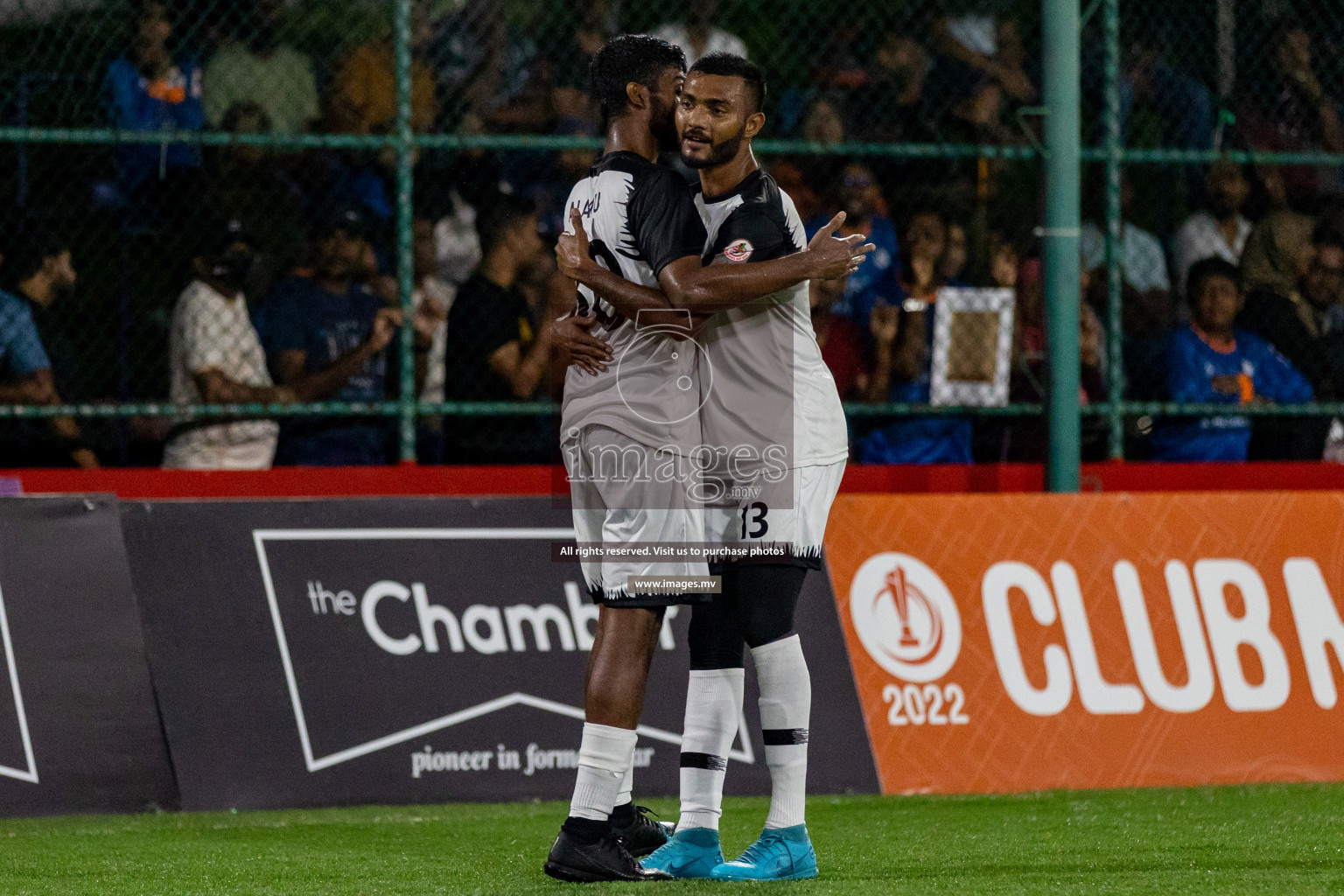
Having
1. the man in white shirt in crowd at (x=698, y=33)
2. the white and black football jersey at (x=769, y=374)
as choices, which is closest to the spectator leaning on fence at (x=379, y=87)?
the man in white shirt in crowd at (x=698, y=33)

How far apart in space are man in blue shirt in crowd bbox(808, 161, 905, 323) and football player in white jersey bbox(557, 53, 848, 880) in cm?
292

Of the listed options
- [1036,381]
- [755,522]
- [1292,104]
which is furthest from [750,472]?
[1292,104]

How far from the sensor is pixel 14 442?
255 inches

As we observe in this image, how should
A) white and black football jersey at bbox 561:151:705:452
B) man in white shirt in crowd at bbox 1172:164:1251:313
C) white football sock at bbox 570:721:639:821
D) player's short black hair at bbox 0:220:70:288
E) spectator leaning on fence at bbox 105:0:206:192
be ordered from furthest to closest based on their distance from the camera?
1. man in white shirt in crowd at bbox 1172:164:1251:313
2. spectator leaning on fence at bbox 105:0:206:192
3. player's short black hair at bbox 0:220:70:288
4. white and black football jersey at bbox 561:151:705:452
5. white football sock at bbox 570:721:639:821

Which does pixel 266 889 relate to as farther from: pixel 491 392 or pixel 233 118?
pixel 233 118

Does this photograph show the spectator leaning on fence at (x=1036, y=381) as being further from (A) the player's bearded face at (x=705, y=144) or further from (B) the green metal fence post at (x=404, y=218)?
(A) the player's bearded face at (x=705, y=144)

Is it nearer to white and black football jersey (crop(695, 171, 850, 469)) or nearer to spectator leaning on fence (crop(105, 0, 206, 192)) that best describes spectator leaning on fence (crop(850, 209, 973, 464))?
white and black football jersey (crop(695, 171, 850, 469))

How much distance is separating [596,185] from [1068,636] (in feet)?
8.80

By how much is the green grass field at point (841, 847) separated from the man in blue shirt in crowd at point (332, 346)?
1.81 meters

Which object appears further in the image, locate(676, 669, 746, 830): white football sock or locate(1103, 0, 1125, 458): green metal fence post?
locate(1103, 0, 1125, 458): green metal fence post

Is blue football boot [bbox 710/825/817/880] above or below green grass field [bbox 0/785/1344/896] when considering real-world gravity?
above

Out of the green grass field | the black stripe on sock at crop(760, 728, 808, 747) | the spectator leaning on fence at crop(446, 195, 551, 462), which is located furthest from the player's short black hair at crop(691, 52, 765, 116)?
the spectator leaning on fence at crop(446, 195, 551, 462)

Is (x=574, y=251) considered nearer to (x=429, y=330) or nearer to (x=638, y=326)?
(x=638, y=326)

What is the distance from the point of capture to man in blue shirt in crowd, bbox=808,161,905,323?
7164 millimetres
